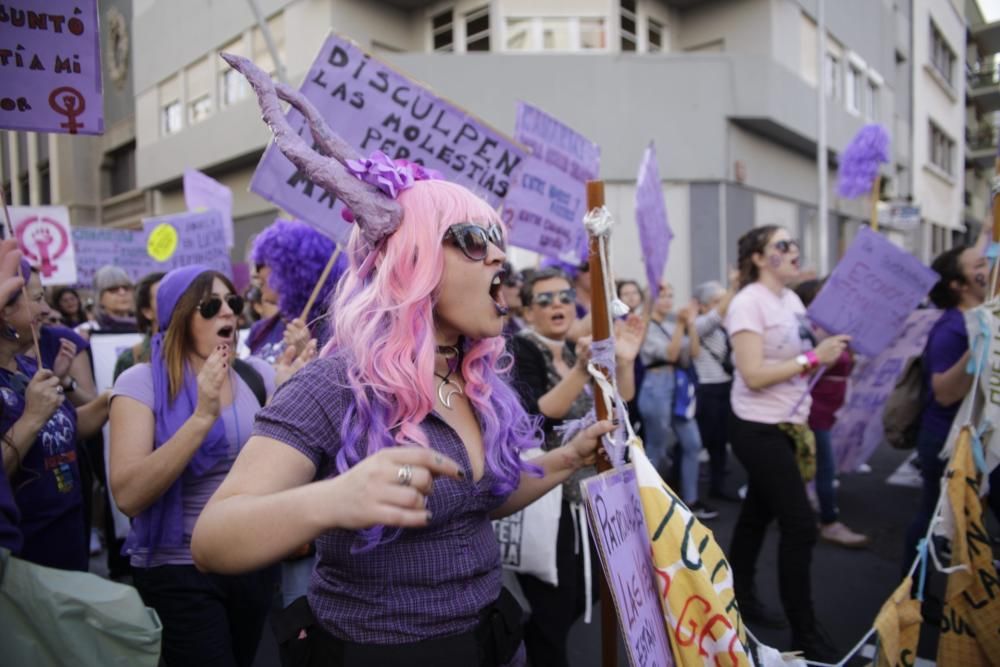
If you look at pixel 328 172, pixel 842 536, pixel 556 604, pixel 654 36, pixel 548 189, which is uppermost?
pixel 654 36

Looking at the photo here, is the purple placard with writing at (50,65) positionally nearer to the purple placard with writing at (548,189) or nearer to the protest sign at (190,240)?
the purple placard with writing at (548,189)

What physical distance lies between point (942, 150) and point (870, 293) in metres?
28.9

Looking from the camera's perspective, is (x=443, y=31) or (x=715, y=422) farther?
(x=443, y=31)

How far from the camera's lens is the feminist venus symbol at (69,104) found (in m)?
2.24

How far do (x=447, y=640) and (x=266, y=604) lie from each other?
1243 mm

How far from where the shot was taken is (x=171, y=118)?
17938mm

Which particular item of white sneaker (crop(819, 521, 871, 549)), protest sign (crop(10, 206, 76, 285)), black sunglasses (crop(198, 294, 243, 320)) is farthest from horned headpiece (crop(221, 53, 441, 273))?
protest sign (crop(10, 206, 76, 285))

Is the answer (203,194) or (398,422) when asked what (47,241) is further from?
(398,422)

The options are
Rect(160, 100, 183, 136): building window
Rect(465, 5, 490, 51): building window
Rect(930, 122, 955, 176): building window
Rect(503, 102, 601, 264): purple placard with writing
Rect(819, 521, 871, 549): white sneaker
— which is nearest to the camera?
Rect(503, 102, 601, 264): purple placard with writing

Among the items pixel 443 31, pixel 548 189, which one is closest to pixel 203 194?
pixel 548 189

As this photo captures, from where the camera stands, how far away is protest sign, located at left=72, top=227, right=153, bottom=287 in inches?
319

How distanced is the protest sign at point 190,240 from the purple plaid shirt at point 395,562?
4.74m

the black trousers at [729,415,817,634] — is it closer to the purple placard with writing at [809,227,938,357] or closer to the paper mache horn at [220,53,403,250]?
the purple placard with writing at [809,227,938,357]

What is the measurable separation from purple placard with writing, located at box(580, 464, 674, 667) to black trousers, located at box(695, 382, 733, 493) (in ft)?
14.6
